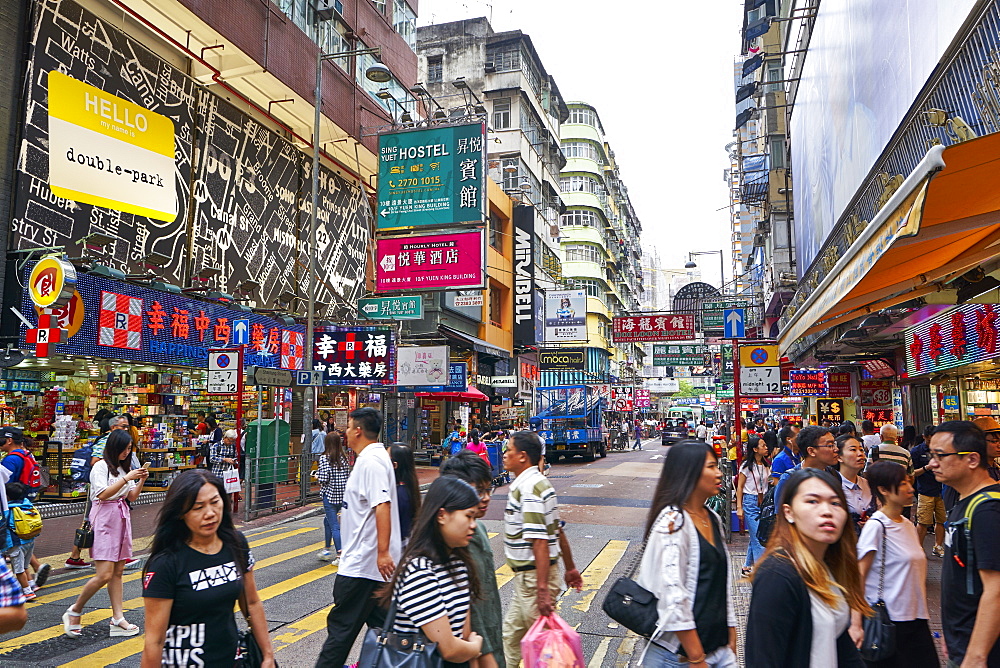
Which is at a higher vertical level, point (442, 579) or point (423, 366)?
point (423, 366)

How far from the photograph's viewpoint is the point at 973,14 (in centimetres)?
593

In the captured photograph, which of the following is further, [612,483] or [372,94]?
→ [372,94]

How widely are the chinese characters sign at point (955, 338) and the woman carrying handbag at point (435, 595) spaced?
10001 mm

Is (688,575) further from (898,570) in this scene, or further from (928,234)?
(928,234)

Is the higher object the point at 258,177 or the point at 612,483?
the point at 258,177

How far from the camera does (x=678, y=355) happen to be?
28.9 metres

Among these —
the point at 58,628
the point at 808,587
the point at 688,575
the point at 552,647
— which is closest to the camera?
the point at 808,587

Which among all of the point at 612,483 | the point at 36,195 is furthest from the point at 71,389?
the point at 612,483

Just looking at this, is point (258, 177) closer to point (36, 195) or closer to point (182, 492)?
point (36, 195)

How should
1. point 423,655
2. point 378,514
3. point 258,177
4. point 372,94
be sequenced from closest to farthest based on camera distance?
point 423,655
point 378,514
point 258,177
point 372,94

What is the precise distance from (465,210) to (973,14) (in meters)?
13.3

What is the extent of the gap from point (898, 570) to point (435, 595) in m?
2.46

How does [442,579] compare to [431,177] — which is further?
→ [431,177]

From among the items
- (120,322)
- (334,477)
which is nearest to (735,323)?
(334,477)
